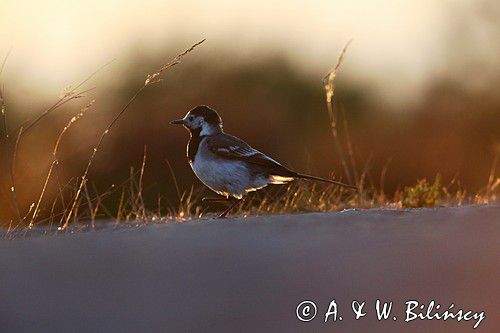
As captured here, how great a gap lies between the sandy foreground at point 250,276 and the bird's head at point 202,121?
6.56 ft

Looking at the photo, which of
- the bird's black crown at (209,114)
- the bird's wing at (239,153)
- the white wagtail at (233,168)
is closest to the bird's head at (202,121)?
the bird's black crown at (209,114)

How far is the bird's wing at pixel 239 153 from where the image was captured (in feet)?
24.6

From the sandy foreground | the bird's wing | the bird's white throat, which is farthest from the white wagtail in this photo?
the sandy foreground

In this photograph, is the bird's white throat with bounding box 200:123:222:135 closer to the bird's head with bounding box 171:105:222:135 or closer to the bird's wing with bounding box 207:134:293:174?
the bird's head with bounding box 171:105:222:135

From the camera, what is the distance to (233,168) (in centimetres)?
745

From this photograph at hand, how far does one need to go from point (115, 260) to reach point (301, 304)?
1.10 metres

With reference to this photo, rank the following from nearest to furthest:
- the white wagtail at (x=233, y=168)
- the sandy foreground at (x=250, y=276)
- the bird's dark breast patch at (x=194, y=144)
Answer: the sandy foreground at (x=250, y=276)
the white wagtail at (x=233, y=168)
the bird's dark breast patch at (x=194, y=144)

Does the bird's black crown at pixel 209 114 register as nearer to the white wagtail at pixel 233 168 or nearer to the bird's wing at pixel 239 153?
the white wagtail at pixel 233 168

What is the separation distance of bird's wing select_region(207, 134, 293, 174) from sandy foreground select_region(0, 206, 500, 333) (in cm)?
153

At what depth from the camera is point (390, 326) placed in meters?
4.66

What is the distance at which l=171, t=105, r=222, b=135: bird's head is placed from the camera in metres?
7.89

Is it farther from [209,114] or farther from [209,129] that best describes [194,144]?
[209,114]

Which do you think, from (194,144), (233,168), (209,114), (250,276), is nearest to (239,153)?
(233,168)

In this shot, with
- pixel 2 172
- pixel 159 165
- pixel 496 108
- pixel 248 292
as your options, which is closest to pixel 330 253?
pixel 248 292
